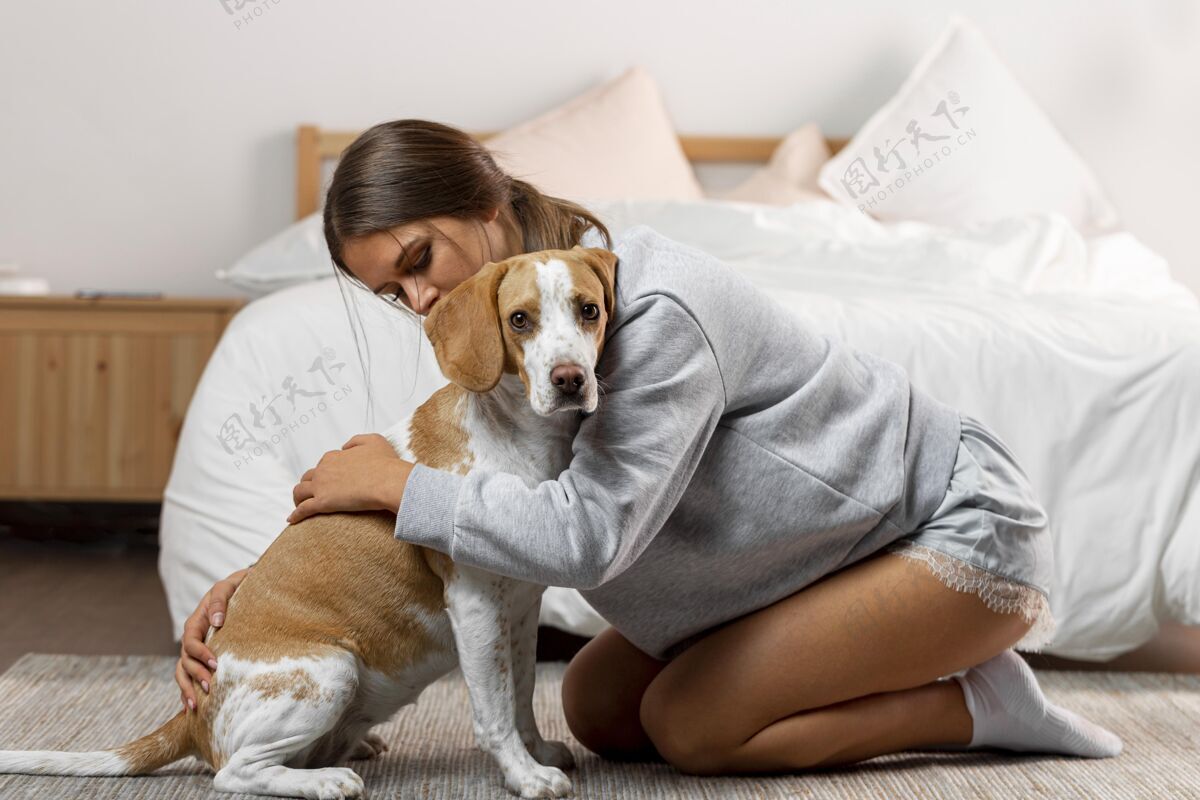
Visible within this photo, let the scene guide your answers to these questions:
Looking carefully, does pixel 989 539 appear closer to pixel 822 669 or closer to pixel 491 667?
pixel 822 669

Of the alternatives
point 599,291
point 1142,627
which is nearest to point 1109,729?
point 1142,627

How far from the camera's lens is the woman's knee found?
162 centimetres

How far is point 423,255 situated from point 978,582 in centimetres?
79

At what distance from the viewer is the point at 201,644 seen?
1365 mm

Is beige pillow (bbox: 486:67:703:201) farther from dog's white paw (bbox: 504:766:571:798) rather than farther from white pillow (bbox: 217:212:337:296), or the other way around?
dog's white paw (bbox: 504:766:571:798)

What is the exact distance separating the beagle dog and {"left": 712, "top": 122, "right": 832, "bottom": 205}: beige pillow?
244 cm

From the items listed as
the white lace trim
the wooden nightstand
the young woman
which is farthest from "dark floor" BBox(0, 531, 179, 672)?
the white lace trim

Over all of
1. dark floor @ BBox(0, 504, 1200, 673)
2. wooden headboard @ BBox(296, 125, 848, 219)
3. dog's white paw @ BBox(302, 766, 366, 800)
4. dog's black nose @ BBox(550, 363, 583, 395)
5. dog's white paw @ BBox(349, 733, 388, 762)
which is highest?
dog's black nose @ BBox(550, 363, 583, 395)

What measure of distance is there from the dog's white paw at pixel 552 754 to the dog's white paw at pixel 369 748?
244 mm

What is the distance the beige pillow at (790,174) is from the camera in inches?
144

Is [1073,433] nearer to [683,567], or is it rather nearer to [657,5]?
[683,567]

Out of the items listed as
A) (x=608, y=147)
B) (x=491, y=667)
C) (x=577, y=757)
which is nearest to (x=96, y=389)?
(x=608, y=147)

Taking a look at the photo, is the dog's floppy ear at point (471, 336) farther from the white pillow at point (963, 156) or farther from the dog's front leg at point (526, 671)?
the white pillow at point (963, 156)

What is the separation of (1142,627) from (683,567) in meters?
1.04
